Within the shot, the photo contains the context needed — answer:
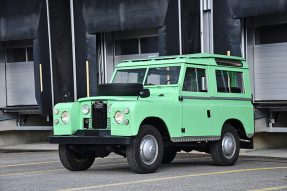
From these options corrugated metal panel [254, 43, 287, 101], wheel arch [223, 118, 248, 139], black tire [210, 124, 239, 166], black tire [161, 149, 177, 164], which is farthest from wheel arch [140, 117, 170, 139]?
corrugated metal panel [254, 43, 287, 101]

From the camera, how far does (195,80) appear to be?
11.2 metres

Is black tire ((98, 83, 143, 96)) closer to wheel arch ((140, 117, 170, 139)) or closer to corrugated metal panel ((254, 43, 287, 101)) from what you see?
wheel arch ((140, 117, 170, 139))

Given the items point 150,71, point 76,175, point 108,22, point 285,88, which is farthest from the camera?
point 108,22

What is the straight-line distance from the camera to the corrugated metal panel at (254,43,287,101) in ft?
55.1

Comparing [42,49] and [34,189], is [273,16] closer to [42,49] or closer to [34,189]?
[42,49]

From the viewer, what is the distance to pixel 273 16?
55.4 ft

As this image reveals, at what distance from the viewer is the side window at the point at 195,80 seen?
11.0 metres

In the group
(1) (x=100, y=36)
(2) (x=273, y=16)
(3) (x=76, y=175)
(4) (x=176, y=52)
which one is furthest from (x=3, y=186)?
(1) (x=100, y=36)

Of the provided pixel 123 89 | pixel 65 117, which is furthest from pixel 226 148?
pixel 65 117

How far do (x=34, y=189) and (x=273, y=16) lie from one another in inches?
445

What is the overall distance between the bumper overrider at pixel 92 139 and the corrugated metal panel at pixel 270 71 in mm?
8575

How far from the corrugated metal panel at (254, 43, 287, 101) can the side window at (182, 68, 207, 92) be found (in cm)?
611

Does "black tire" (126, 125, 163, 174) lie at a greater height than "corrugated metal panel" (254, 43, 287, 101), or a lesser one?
lesser

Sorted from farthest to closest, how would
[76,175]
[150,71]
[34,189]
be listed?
[150,71] → [76,175] → [34,189]
